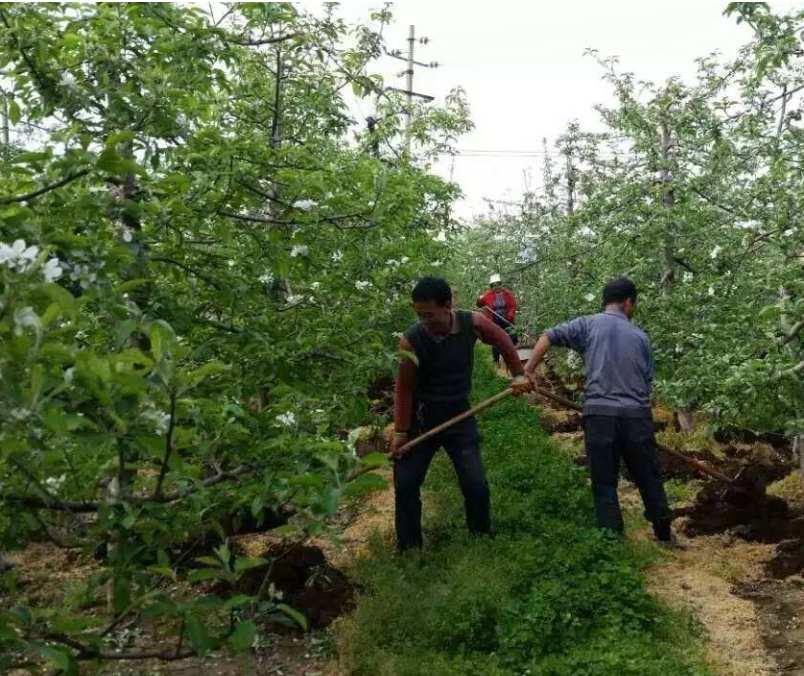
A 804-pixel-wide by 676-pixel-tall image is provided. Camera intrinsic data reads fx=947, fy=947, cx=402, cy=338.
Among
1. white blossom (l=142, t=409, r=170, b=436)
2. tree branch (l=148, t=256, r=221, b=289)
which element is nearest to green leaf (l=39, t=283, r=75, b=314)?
white blossom (l=142, t=409, r=170, b=436)

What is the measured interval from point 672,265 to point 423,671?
583 cm

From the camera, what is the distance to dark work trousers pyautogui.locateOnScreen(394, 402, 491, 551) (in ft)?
18.7

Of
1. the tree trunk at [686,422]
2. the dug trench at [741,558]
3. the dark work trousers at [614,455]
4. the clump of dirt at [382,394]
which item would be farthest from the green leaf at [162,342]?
the clump of dirt at [382,394]

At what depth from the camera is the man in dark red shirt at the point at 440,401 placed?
18.4 feet

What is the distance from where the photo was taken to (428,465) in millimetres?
5746

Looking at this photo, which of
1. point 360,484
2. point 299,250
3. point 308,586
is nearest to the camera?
point 360,484

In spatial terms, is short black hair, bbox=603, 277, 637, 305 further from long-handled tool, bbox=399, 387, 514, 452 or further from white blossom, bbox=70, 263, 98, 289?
white blossom, bbox=70, 263, 98, 289

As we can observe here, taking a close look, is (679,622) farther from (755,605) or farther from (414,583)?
(414,583)

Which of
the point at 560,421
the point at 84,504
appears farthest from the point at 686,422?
the point at 84,504

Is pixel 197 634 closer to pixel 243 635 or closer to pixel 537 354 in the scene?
pixel 243 635

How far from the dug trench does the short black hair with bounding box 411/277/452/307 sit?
2062 mm

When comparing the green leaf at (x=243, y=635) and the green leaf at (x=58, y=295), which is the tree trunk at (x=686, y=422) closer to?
the green leaf at (x=243, y=635)

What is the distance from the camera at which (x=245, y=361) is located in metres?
4.16

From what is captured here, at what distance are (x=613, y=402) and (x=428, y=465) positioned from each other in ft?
3.94
